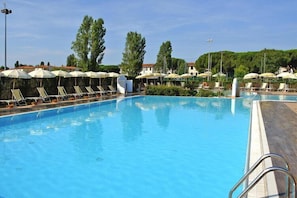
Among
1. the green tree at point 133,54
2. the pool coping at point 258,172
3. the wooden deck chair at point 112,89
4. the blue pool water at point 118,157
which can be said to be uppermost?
the green tree at point 133,54

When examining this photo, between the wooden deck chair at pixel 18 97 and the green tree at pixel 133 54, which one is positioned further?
the green tree at pixel 133 54

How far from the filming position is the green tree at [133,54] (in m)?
35.2

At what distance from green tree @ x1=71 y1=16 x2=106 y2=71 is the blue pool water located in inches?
617

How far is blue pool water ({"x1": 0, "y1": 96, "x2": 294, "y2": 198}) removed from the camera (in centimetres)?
512

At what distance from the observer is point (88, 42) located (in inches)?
1098

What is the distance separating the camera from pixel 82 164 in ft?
21.3

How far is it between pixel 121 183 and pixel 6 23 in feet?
66.8

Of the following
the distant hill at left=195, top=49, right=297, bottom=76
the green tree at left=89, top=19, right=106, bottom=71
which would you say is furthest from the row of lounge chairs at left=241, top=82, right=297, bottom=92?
the distant hill at left=195, top=49, right=297, bottom=76

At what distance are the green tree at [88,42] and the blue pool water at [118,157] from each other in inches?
617

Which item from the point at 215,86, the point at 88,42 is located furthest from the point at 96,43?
the point at 215,86

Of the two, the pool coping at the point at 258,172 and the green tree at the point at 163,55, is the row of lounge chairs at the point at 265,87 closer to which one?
the green tree at the point at 163,55

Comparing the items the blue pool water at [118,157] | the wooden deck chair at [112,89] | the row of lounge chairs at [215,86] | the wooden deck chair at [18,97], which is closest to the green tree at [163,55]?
the row of lounge chairs at [215,86]

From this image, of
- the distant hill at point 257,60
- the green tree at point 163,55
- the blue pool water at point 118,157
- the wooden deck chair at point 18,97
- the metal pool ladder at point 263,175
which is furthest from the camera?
the green tree at point 163,55

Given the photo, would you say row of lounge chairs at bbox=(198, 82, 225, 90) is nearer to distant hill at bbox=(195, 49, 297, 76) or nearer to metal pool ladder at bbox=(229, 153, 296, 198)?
distant hill at bbox=(195, 49, 297, 76)
